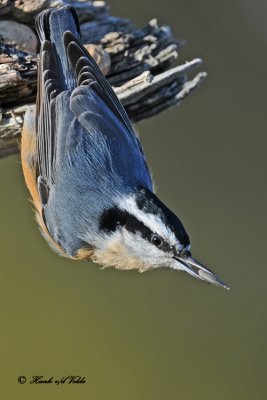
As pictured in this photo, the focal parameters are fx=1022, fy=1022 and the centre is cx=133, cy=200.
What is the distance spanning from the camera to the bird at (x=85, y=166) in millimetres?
3070

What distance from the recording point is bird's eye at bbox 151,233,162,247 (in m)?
2.98

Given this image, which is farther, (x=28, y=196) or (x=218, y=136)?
(x=218, y=136)

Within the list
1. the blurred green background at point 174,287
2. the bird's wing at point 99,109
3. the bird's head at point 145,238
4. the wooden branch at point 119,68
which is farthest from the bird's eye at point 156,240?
the blurred green background at point 174,287

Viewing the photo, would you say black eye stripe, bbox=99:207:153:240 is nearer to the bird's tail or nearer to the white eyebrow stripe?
the white eyebrow stripe

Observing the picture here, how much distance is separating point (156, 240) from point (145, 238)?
45 millimetres

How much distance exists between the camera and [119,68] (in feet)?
11.6

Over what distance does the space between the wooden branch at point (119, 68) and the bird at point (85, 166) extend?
79mm

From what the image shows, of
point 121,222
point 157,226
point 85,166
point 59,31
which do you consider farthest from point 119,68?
point 157,226

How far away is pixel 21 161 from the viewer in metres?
3.46

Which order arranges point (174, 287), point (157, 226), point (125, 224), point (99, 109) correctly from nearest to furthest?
point (157, 226) → point (125, 224) → point (99, 109) → point (174, 287)

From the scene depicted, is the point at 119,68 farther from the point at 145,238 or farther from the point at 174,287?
the point at 174,287

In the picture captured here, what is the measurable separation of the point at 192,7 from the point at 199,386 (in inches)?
66.1

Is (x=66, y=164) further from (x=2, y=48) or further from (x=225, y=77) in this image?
(x=225, y=77)

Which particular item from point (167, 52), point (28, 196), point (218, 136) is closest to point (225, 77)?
point (218, 136)
